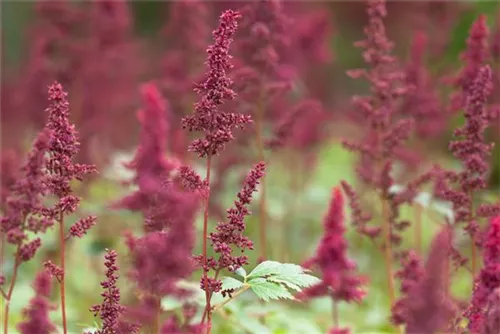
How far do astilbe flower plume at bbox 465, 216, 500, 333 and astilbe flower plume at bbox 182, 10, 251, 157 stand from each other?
0.97 m

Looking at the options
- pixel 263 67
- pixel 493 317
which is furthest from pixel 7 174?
pixel 493 317

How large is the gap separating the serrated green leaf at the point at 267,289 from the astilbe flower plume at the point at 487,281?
2.16 ft

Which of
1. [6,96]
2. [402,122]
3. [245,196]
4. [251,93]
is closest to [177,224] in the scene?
[245,196]

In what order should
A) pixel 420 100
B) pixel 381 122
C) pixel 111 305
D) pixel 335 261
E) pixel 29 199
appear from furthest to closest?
pixel 420 100, pixel 381 122, pixel 335 261, pixel 29 199, pixel 111 305

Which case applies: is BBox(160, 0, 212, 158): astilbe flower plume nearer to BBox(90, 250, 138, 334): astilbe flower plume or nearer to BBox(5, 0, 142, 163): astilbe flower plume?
BBox(5, 0, 142, 163): astilbe flower plume

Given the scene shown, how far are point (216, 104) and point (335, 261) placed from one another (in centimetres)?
112

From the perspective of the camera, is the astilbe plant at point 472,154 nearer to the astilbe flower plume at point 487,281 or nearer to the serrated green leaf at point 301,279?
the astilbe flower plume at point 487,281

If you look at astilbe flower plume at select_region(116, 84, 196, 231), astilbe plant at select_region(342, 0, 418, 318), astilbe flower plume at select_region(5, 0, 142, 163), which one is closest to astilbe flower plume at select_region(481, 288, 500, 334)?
astilbe flower plume at select_region(116, 84, 196, 231)

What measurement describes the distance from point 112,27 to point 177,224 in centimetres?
480

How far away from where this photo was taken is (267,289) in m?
3.72

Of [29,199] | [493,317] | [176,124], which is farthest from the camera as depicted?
[176,124]

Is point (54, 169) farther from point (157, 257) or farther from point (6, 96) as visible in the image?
point (6, 96)

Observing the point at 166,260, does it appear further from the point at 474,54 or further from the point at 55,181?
the point at 474,54

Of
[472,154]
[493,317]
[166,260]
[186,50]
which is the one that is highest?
[186,50]
